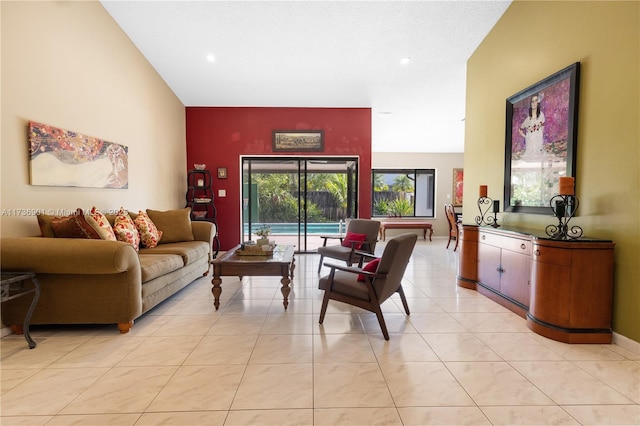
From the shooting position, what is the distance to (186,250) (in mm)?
3645

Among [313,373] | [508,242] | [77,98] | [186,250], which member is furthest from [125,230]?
[508,242]

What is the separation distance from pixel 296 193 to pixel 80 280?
411 cm

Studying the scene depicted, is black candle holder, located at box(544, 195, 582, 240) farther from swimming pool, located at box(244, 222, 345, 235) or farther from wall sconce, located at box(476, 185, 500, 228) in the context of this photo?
swimming pool, located at box(244, 222, 345, 235)

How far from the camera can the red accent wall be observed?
597cm

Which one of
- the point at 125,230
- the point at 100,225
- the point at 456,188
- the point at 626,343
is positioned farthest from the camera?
the point at 456,188

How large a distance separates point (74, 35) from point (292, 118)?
353 cm

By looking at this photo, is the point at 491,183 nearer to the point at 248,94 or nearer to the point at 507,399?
the point at 507,399

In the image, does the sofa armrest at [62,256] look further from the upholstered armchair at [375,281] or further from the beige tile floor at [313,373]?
the upholstered armchair at [375,281]

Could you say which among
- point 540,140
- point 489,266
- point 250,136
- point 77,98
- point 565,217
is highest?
point 250,136

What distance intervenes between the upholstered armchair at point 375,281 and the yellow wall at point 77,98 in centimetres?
295

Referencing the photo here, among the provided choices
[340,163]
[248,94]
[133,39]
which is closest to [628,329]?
[340,163]

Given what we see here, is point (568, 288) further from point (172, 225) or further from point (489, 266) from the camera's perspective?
point (172, 225)

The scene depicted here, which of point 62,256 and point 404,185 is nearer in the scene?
point 62,256

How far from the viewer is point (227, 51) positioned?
4.32 m
